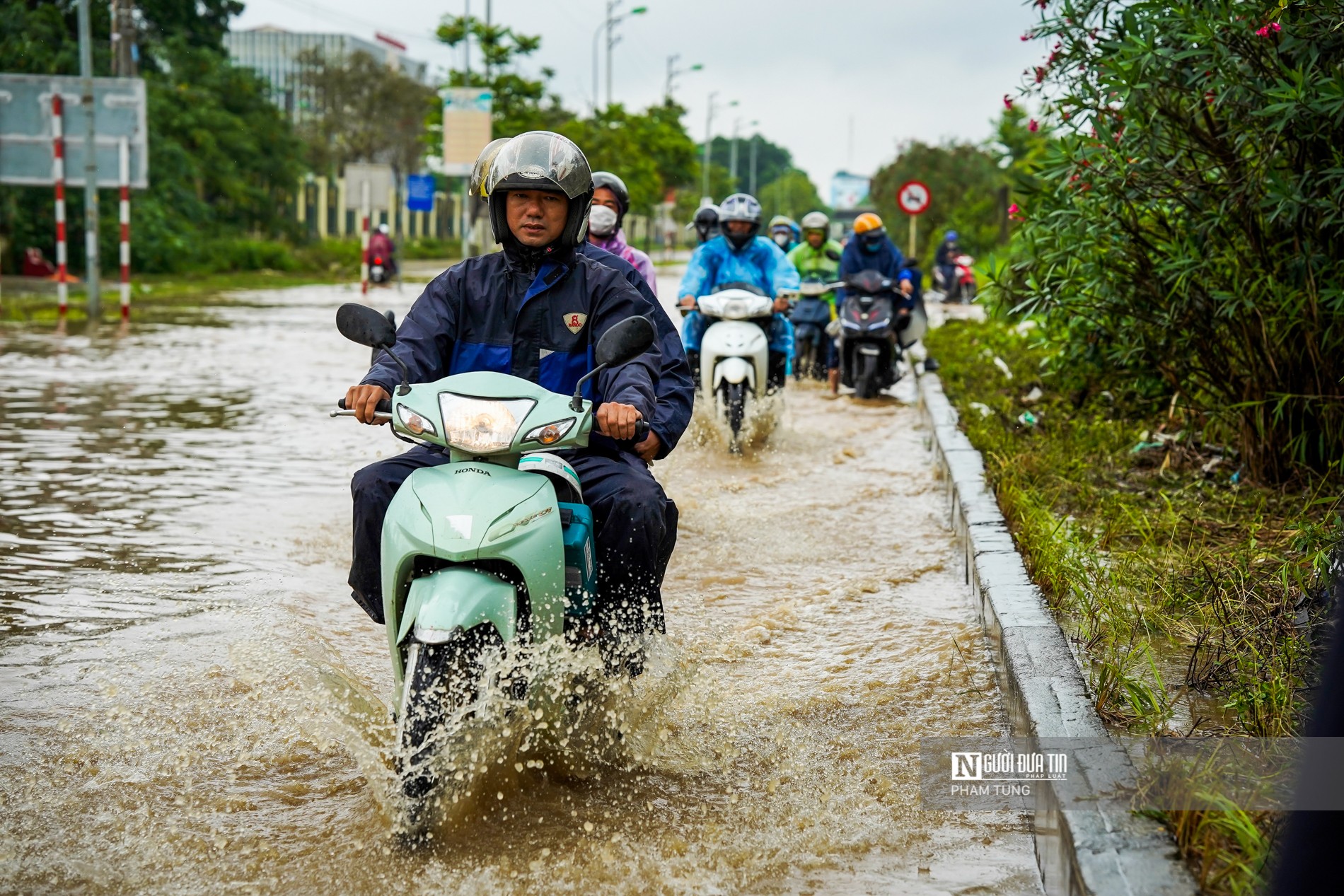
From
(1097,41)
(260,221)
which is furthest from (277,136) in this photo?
(1097,41)

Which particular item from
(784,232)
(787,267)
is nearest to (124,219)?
(784,232)

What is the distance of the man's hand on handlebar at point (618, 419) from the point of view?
3482mm

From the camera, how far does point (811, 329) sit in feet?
47.7

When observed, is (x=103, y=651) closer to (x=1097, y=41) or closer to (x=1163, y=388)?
(x=1097, y=41)

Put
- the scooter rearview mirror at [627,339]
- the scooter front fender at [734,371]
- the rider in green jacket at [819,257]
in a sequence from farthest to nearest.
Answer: the rider in green jacket at [819,257], the scooter front fender at [734,371], the scooter rearview mirror at [627,339]

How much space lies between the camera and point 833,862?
3266 mm

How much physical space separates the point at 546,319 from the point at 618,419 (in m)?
0.51

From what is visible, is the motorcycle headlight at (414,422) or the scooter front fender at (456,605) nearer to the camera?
the scooter front fender at (456,605)

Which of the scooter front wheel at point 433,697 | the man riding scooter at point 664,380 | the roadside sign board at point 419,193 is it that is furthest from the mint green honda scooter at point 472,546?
the roadside sign board at point 419,193

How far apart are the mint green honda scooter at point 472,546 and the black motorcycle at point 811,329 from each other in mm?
11184

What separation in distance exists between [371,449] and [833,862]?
637cm

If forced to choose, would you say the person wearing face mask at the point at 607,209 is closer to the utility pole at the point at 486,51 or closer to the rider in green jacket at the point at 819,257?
the rider in green jacket at the point at 819,257

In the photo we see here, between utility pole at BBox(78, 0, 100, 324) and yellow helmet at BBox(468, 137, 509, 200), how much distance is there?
15883 mm

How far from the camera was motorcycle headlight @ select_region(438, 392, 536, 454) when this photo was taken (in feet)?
10.7
